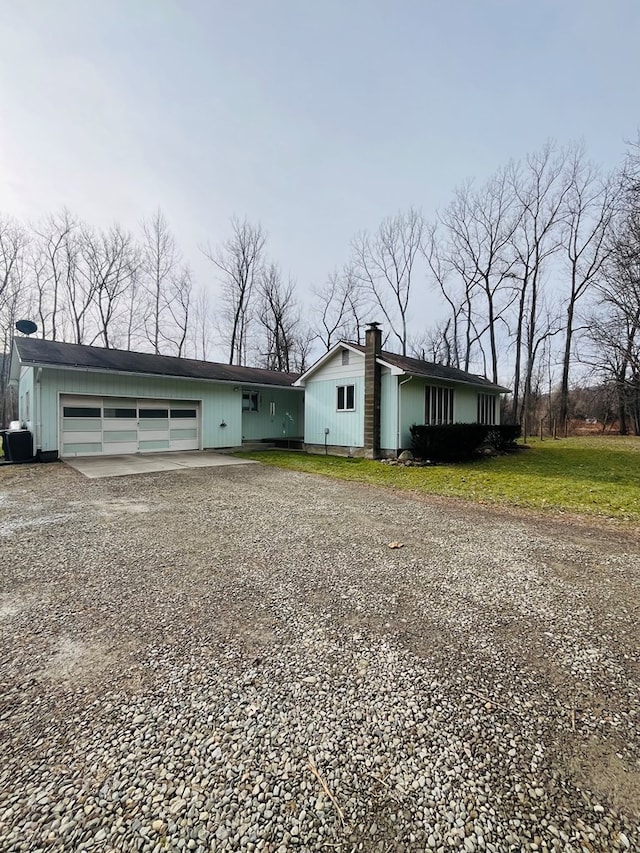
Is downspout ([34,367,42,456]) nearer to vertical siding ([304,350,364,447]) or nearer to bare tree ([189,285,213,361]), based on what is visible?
vertical siding ([304,350,364,447])

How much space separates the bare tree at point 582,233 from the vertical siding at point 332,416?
19.2 m

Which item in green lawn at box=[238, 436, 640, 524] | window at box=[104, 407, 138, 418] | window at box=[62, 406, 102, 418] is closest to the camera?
green lawn at box=[238, 436, 640, 524]

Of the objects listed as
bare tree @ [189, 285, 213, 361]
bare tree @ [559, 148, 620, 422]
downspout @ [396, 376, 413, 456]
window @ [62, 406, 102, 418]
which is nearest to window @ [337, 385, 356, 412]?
downspout @ [396, 376, 413, 456]

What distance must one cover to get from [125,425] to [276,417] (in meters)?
6.93

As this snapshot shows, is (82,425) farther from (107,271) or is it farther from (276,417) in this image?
(107,271)

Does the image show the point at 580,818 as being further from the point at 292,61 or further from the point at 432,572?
the point at 292,61

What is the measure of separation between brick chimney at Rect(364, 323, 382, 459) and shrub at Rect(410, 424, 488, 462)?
125cm

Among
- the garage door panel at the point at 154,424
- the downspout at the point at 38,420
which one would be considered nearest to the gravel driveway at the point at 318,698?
the downspout at the point at 38,420

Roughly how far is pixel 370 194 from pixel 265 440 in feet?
41.5

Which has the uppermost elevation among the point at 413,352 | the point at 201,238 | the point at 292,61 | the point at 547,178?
the point at 547,178

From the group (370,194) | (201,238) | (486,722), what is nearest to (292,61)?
(370,194)

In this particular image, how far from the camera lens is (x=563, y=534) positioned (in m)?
4.99

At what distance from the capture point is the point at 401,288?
28703mm

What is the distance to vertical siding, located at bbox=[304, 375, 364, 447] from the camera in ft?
44.4
